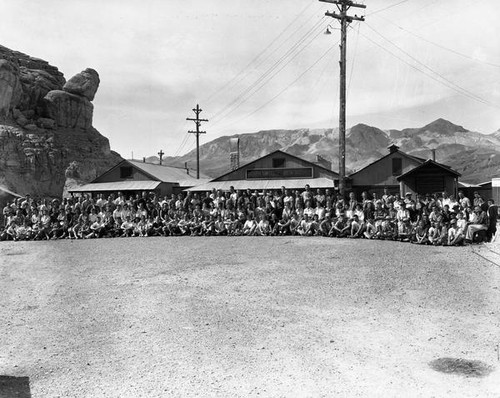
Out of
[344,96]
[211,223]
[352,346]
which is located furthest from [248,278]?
[344,96]

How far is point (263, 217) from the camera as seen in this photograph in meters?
18.7

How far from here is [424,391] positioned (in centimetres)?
467

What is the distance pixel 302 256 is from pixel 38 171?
64.5m

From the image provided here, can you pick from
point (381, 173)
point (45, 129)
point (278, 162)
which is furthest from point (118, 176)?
point (45, 129)

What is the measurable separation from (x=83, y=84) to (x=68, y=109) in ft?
17.5

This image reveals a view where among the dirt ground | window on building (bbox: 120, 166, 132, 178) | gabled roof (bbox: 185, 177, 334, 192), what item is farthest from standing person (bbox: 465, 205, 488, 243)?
window on building (bbox: 120, 166, 132, 178)

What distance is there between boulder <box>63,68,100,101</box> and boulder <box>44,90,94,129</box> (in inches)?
47.4

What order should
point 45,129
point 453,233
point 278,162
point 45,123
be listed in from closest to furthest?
point 453,233 < point 278,162 < point 45,129 < point 45,123

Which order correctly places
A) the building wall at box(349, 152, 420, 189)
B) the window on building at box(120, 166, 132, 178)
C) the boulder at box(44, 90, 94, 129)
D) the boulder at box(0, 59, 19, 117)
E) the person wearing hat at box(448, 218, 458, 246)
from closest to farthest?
the person wearing hat at box(448, 218, 458, 246) → the building wall at box(349, 152, 420, 189) → the window on building at box(120, 166, 132, 178) → the boulder at box(0, 59, 19, 117) → the boulder at box(44, 90, 94, 129)

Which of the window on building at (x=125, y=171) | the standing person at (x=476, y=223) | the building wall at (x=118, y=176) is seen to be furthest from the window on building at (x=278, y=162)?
the standing person at (x=476, y=223)

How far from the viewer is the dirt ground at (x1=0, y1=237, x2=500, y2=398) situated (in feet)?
16.3

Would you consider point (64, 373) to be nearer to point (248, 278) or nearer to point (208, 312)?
point (208, 312)

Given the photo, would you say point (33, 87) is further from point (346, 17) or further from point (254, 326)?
point (254, 326)

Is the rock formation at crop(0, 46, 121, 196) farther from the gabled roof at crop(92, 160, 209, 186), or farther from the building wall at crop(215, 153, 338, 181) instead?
the building wall at crop(215, 153, 338, 181)
